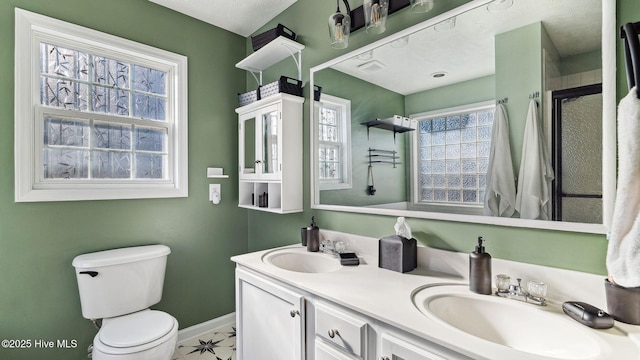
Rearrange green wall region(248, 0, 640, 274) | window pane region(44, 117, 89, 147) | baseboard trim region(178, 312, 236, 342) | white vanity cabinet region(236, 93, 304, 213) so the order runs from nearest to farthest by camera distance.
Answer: green wall region(248, 0, 640, 274) → window pane region(44, 117, 89, 147) → white vanity cabinet region(236, 93, 304, 213) → baseboard trim region(178, 312, 236, 342)

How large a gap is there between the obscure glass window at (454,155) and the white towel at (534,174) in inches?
5.2

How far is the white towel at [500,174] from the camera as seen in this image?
1161 mm

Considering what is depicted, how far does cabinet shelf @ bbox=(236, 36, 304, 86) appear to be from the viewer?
6.66 feet

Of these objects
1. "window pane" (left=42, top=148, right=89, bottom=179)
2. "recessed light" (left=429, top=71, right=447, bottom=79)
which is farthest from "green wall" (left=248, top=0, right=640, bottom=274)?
"window pane" (left=42, top=148, right=89, bottom=179)

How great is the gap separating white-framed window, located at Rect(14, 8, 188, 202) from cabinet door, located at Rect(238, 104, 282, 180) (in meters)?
0.44

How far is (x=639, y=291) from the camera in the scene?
2.72 ft

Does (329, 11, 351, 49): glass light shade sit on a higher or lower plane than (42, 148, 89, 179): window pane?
higher

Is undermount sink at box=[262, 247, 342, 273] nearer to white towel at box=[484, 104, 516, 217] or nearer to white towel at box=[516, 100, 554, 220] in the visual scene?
white towel at box=[484, 104, 516, 217]

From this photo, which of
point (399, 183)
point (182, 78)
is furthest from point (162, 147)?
point (399, 183)

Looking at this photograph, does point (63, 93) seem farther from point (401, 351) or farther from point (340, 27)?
point (401, 351)

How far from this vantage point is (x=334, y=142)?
188cm

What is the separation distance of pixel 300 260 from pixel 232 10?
1.89m

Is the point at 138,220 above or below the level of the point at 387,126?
below

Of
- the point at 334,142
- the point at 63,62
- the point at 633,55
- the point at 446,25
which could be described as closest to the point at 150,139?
the point at 63,62
